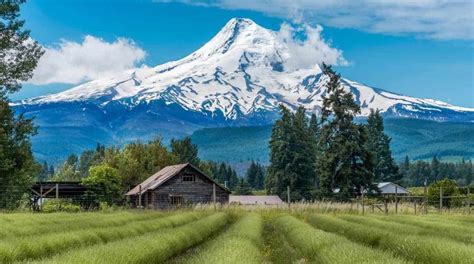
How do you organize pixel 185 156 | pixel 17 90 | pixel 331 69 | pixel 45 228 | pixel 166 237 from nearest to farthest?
pixel 166 237
pixel 45 228
pixel 17 90
pixel 331 69
pixel 185 156

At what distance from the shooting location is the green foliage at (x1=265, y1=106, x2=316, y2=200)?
93250 millimetres

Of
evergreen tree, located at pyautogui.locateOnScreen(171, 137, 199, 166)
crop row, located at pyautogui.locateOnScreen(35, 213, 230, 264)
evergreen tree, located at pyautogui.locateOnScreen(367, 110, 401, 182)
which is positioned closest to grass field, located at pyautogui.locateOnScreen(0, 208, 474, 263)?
crop row, located at pyautogui.locateOnScreen(35, 213, 230, 264)

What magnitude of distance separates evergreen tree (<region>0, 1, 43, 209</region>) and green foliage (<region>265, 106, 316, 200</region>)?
49.4m

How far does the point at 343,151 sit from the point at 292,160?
20895mm

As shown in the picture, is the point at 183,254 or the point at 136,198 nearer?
the point at 183,254

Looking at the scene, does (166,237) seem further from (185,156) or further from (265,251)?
(185,156)

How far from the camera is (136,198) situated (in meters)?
73.1

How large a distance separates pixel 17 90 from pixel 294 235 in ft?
96.8

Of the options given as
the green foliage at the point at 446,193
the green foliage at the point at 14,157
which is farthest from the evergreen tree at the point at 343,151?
the green foliage at the point at 14,157

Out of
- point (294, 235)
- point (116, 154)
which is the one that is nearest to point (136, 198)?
point (116, 154)

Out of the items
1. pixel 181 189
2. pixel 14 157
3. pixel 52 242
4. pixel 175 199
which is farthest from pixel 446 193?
pixel 52 242

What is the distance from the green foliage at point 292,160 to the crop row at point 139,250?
69.1m

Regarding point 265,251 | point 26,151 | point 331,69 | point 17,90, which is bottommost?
point 265,251

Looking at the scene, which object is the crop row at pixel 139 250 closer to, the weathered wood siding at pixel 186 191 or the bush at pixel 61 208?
the bush at pixel 61 208
